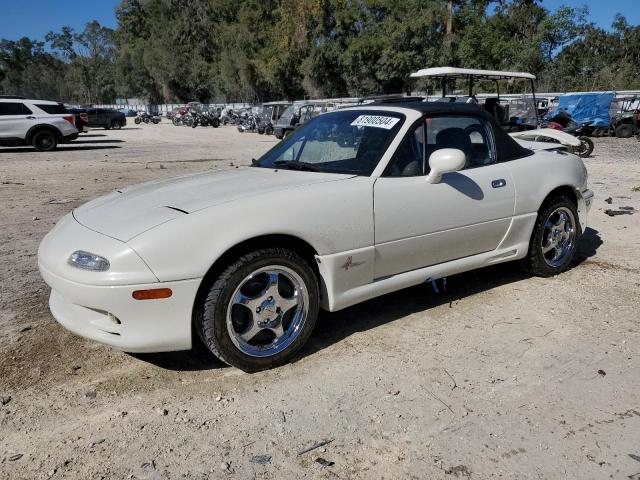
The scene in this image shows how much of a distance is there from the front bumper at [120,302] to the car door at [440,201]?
1281 millimetres

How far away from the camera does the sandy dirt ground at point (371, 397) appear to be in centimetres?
229

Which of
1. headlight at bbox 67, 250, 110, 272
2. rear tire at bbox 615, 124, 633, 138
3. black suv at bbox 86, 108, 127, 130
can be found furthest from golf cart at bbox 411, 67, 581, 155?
black suv at bbox 86, 108, 127, 130

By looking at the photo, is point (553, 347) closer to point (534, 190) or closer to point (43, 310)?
point (534, 190)

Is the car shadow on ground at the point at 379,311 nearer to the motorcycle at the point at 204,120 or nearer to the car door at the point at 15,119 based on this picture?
the car door at the point at 15,119

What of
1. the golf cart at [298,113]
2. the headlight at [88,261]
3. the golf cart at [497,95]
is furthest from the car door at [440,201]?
the golf cart at [298,113]

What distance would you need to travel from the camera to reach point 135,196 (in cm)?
341

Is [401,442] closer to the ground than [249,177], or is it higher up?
closer to the ground

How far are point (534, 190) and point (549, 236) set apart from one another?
1.68 ft

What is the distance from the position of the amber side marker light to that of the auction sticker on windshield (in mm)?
1884

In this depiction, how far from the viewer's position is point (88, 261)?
271 cm

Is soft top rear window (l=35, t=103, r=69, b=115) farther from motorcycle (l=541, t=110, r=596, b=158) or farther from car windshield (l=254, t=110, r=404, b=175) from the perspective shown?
car windshield (l=254, t=110, r=404, b=175)

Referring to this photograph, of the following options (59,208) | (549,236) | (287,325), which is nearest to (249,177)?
(287,325)

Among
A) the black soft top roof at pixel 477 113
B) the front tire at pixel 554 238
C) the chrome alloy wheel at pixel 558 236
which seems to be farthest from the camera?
the chrome alloy wheel at pixel 558 236

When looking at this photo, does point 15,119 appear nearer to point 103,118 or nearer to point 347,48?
point 103,118
